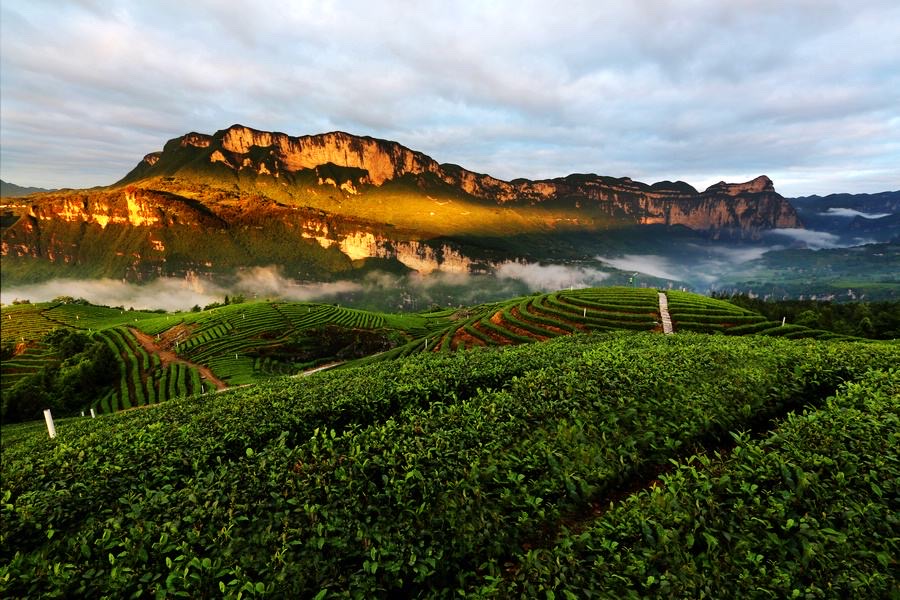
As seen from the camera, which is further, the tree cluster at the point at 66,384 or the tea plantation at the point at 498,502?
the tree cluster at the point at 66,384

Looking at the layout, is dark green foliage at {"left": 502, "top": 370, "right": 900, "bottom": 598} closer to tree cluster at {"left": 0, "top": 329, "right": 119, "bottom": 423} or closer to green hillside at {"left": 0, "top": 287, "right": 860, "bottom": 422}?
green hillside at {"left": 0, "top": 287, "right": 860, "bottom": 422}

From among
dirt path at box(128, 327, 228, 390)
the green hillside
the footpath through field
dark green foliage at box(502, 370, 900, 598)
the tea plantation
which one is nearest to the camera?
dark green foliage at box(502, 370, 900, 598)

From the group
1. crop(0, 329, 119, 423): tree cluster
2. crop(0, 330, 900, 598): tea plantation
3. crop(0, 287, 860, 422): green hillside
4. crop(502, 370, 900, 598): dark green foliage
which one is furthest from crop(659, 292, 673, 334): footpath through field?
crop(0, 329, 119, 423): tree cluster

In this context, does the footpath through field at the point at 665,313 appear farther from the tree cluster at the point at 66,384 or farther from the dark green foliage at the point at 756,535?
the tree cluster at the point at 66,384

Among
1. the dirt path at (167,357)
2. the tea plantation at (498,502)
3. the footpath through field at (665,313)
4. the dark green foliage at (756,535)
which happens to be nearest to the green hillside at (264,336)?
the dirt path at (167,357)

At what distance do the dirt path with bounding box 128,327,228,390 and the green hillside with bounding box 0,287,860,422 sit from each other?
226 mm

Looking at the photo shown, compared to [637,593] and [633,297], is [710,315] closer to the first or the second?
[633,297]

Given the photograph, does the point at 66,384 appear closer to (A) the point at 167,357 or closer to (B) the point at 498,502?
(A) the point at 167,357

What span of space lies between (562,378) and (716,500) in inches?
243

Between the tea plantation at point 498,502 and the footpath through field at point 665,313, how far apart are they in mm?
38684

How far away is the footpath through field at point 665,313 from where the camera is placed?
4938 cm

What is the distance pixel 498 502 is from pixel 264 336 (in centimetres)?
10701

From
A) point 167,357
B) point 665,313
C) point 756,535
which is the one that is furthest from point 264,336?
point 756,535

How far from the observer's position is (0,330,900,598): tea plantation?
5.75m
